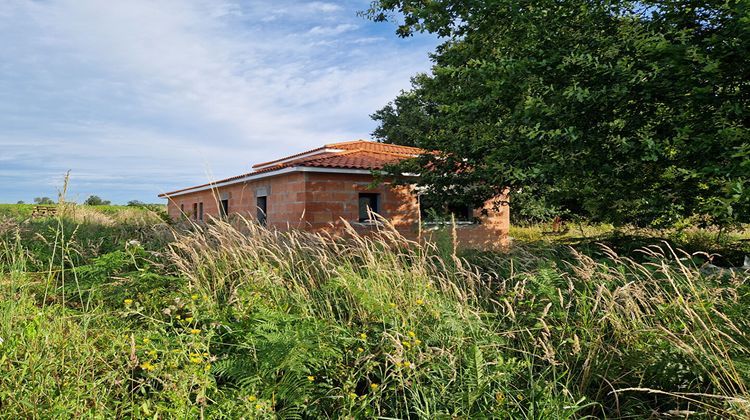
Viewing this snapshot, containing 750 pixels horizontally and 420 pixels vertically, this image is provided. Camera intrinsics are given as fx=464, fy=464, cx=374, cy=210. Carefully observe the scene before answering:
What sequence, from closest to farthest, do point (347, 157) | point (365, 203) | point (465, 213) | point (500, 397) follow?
point (500, 397)
point (365, 203)
point (347, 157)
point (465, 213)

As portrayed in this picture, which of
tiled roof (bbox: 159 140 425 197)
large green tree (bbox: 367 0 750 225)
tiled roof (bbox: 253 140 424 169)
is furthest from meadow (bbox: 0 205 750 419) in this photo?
tiled roof (bbox: 253 140 424 169)

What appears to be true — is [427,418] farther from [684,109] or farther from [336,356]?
[684,109]

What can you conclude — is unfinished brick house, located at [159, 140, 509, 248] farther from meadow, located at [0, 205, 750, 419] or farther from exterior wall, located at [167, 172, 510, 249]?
meadow, located at [0, 205, 750, 419]

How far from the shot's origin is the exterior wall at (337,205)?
15.0m

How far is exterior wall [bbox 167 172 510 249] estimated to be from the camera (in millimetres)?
15016

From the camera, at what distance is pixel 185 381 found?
3.17m

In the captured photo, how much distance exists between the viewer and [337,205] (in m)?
15.4

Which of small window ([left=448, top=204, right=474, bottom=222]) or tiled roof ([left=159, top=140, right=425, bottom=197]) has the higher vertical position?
tiled roof ([left=159, top=140, right=425, bottom=197])

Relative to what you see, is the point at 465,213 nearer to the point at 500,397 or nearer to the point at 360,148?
the point at 360,148

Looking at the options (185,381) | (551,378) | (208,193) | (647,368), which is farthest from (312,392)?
(208,193)

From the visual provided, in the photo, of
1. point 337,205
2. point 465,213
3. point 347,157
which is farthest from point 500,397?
point 465,213

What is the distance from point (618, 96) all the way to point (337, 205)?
1014cm

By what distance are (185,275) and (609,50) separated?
23.1ft

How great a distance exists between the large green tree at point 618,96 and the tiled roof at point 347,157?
6.35m
